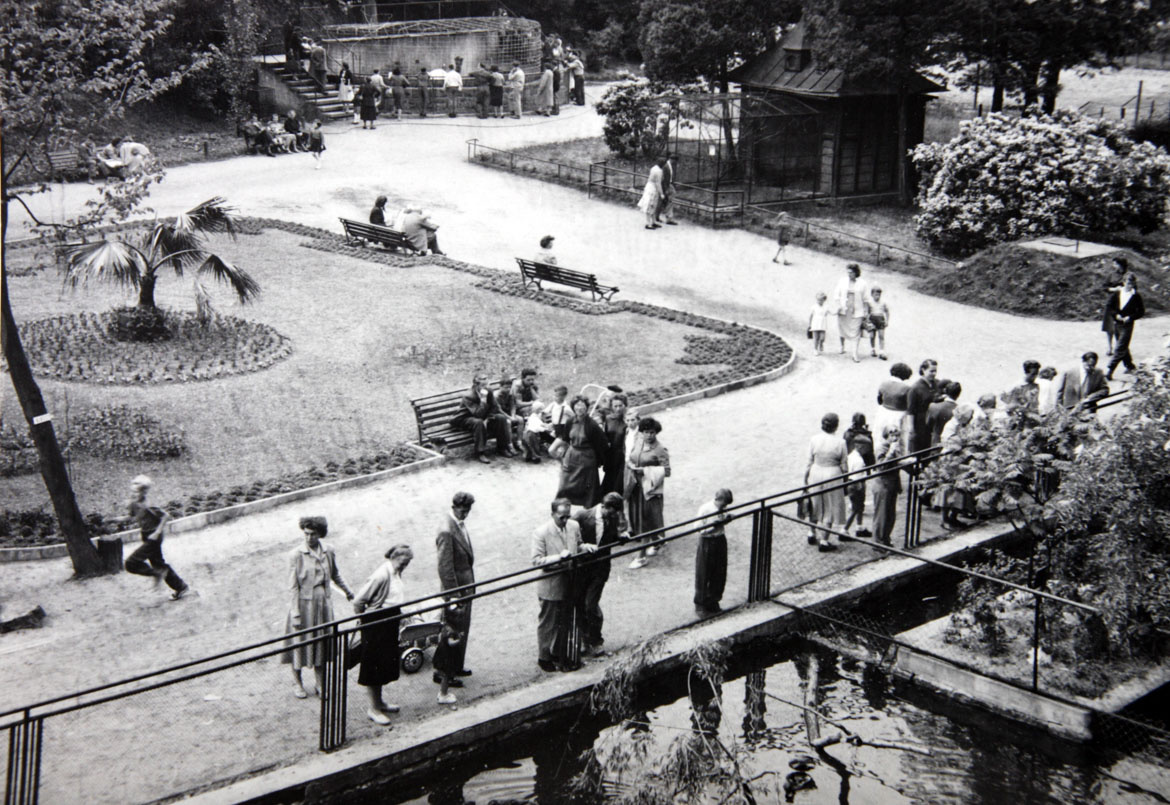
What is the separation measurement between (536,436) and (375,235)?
11214mm

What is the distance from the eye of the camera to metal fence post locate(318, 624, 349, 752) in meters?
9.57

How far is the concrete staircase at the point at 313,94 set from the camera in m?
37.7

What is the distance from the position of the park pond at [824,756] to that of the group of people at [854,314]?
922 centimetres

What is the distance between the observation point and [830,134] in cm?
3117

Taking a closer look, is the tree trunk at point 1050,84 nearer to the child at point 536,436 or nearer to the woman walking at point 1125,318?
the woman walking at point 1125,318

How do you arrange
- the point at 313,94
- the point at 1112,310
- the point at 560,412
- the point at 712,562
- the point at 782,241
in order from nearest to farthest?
the point at 712,562 < the point at 560,412 < the point at 1112,310 < the point at 782,241 < the point at 313,94

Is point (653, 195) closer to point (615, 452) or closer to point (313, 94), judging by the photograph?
point (313, 94)

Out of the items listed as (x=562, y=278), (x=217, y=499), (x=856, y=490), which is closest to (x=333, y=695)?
(x=217, y=499)

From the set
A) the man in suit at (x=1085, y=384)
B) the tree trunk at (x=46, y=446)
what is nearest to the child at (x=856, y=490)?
the man in suit at (x=1085, y=384)

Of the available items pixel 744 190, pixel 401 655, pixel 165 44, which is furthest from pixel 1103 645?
pixel 165 44

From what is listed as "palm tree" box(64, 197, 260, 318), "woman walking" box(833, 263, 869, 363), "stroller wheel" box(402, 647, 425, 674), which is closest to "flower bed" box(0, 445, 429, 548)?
"stroller wheel" box(402, 647, 425, 674)

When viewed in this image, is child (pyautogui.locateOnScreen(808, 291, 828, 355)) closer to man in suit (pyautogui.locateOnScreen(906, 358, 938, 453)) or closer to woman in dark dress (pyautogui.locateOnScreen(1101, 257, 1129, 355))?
woman in dark dress (pyautogui.locateOnScreen(1101, 257, 1129, 355))

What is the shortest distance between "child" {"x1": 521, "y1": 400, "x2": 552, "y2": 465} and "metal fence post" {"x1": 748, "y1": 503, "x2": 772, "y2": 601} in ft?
13.6

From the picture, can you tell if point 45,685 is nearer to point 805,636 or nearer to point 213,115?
point 805,636
